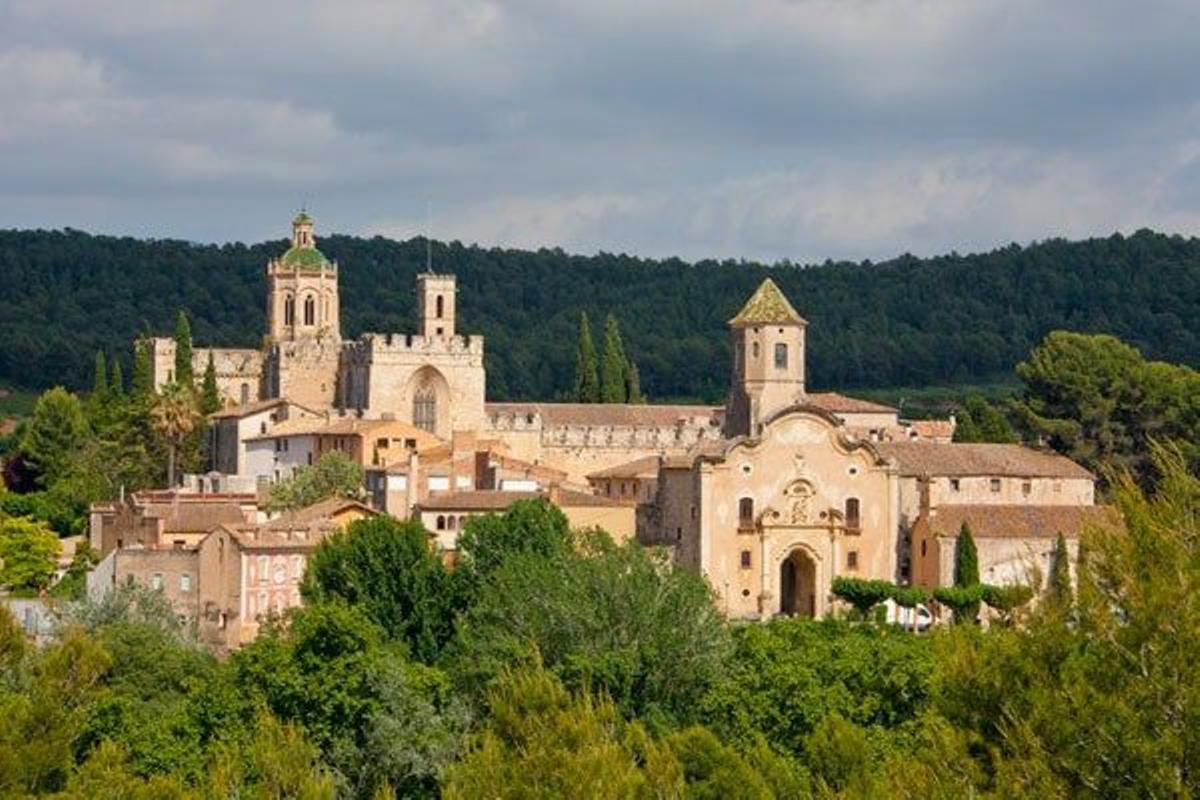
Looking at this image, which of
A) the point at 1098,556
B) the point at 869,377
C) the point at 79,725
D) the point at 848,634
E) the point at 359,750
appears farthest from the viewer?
the point at 869,377

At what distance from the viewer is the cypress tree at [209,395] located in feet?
279

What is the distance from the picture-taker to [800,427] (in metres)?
64.2

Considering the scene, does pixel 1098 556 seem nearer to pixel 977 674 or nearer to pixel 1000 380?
pixel 977 674

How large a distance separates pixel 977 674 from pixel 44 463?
67.1 metres

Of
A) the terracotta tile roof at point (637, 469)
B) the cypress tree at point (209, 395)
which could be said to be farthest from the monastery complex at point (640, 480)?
the cypress tree at point (209, 395)

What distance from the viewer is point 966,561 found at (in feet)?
206

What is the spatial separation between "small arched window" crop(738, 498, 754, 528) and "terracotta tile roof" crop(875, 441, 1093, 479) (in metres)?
4.39

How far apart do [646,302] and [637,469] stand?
9145cm

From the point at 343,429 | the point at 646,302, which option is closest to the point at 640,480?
the point at 343,429

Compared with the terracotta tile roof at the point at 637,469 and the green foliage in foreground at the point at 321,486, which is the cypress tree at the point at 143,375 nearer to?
the green foliage in foreground at the point at 321,486

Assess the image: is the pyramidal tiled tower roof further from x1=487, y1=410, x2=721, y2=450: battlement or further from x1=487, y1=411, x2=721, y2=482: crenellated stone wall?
x1=487, y1=410, x2=721, y2=450: battlement

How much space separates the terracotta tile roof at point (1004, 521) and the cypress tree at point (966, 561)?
0.53 m

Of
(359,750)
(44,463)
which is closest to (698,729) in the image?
(359,750)

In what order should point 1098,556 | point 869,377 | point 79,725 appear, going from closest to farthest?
point 1098,556 → point 79,725 → point 869,377
